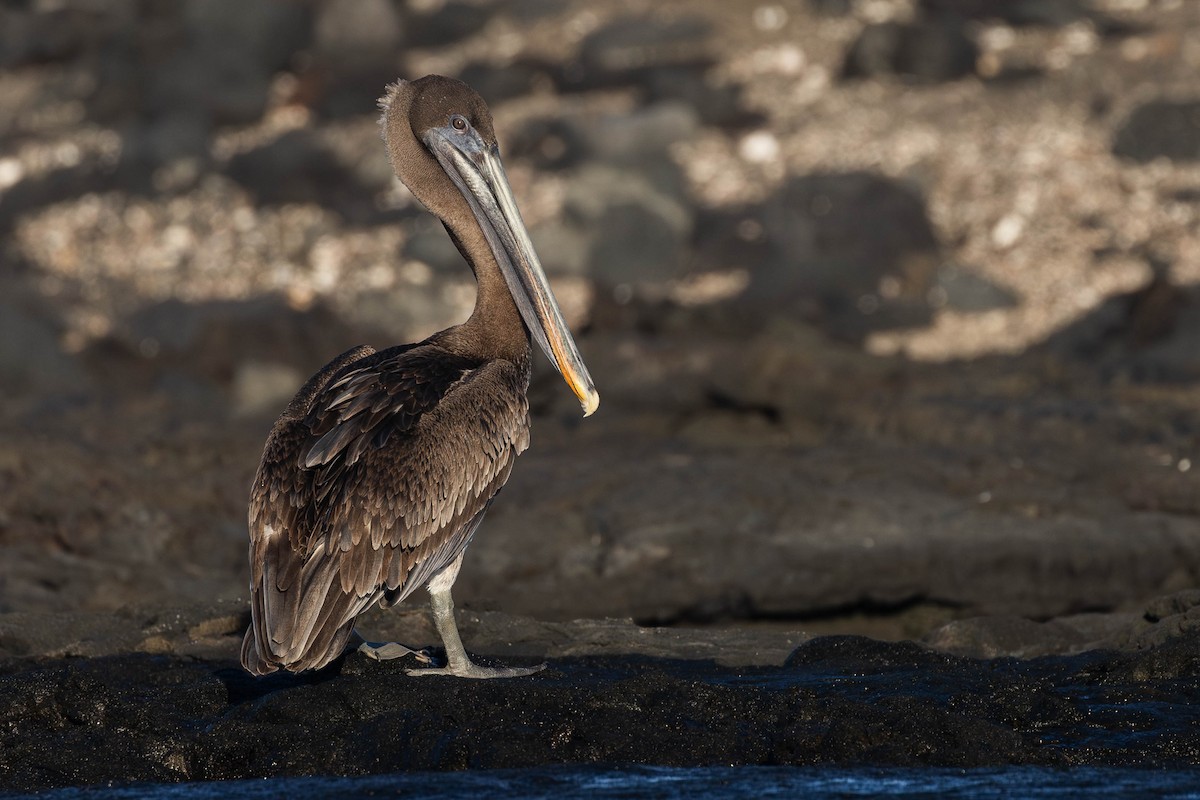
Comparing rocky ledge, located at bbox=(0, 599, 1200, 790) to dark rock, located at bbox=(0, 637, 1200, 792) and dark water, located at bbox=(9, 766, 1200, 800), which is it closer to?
dark rock, located at bbox=(0, 637, 1200, 792)

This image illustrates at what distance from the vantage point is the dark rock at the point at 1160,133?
16.9m

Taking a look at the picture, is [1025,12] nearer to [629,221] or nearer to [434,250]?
[629,221]

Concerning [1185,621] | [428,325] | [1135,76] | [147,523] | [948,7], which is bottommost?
[1185,621]

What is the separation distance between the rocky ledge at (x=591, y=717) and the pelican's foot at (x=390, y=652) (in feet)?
0.32

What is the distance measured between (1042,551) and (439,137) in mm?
4424

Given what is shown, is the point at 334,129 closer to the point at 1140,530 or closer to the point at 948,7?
the point at 948,7

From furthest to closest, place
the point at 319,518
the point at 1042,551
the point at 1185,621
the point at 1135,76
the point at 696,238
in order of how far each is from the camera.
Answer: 1. the point at 1135,76
2. the point at 696,238
3. the point at 1042,551
4. the point at 1185,621
5. the point at 319,518

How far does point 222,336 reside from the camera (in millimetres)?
15531

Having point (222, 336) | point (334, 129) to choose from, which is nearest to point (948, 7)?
point (334, 129)

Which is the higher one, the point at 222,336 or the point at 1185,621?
the point at 222,336

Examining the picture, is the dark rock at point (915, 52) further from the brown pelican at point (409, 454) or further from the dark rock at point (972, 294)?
the brown pelican at point (409, 454)

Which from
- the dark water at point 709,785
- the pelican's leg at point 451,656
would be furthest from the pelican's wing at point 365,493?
the dark water at point 709,785

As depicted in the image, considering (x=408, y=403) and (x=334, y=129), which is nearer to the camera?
(x=408, y=403)

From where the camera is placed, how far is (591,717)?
18.1 feet
